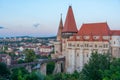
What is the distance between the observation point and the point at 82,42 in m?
38.6

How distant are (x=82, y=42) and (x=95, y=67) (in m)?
18.6

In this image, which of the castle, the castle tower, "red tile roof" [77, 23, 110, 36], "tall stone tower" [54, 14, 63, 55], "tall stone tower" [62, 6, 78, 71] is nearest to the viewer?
the castle

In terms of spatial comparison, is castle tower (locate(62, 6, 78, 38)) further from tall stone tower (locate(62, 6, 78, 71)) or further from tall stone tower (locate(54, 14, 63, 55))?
tall stone tower (locate(54, 14, 63, 55))

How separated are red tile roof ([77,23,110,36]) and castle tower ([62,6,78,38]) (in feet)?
4.25

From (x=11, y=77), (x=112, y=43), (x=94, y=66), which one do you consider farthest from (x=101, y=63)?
(x=112, y=43)

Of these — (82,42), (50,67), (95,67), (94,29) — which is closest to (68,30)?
(82,42)

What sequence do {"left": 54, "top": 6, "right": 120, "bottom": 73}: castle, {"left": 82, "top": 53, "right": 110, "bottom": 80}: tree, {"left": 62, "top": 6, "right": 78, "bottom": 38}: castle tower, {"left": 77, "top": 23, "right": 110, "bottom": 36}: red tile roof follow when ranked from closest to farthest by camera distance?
{"left": 82, "top": 53, "right": 110, "bottom": 80}: tree → {"left": 54, "top": 6, "right": 120, "bottom": 73}: castle → {"left": 77, "top": 23, "right": 110, "bottom": 36}: red tile roof → {"left": 62, "top": 6, "right": 78, "bottom": 38}: castle tower

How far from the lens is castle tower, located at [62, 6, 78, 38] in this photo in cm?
4075

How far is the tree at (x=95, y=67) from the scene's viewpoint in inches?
767

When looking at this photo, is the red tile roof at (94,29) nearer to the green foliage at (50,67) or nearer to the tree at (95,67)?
the green foliage at (50,67)

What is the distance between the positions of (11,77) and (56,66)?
64.5ft

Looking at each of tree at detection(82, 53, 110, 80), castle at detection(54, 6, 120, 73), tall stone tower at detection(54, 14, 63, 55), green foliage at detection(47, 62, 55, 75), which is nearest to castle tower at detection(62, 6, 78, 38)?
castle at detection(54, 6, 120, 73)

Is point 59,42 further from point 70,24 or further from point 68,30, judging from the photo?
point 70,24

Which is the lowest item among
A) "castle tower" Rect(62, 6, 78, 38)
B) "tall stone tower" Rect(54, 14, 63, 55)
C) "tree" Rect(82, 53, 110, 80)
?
"tree" Rect(82, 53, 110, 80)
